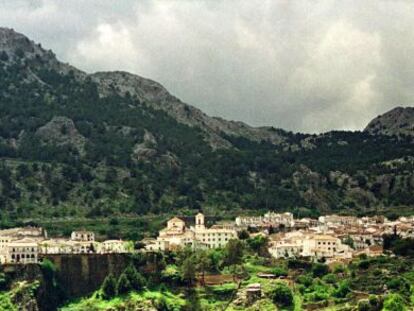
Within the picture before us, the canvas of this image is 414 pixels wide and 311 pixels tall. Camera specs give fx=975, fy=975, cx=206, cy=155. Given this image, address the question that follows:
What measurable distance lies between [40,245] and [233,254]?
81.5ft

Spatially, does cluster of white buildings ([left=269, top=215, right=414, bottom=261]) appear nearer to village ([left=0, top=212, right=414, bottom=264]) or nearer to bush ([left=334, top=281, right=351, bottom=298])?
village ([left=0, top=212, right=414, bottom=264])

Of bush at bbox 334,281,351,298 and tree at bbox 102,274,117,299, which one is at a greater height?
tree at bbox 102,274,117,299

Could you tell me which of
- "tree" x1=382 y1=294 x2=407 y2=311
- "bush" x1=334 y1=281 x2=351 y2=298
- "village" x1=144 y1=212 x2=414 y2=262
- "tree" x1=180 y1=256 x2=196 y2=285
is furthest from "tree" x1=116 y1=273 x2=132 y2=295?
"tree" x1=382 y1=294 x2=407 y2=311

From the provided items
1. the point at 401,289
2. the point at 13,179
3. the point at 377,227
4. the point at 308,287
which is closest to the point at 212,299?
the point at 308,287

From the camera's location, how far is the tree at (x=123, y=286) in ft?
368

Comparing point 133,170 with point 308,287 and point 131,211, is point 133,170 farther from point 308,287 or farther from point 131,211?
point 308,287

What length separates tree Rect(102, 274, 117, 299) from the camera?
113m

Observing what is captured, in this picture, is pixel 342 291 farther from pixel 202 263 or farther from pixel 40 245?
pixel 40 245

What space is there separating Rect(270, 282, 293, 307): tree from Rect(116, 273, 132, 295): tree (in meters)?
16.7

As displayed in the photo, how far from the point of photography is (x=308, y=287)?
4432 inches

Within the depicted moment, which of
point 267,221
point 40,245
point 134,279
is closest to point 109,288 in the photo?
point 134,279

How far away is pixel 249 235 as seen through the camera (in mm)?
142750

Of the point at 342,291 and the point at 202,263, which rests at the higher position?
the point at 202,263

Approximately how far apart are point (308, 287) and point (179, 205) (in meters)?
74.9
